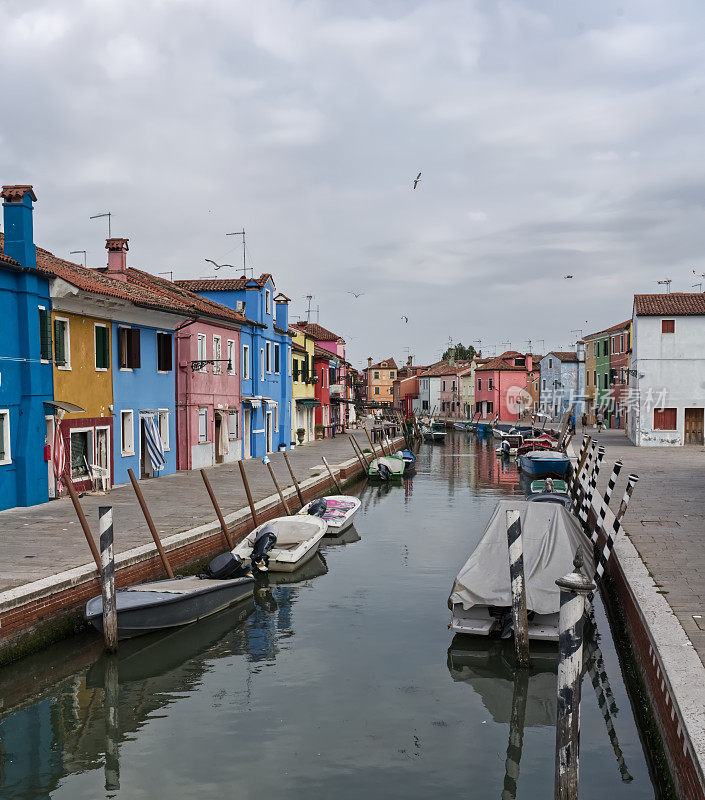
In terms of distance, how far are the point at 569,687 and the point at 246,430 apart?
2889 cm

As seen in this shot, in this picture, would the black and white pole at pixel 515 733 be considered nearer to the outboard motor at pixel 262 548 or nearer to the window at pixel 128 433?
the outboard motor at pixel 262 548

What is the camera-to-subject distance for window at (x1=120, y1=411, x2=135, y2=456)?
23344mm

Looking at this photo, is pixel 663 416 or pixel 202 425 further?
pixel 663 416

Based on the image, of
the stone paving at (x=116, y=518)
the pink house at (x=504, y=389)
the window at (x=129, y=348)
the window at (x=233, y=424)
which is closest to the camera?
the stone paving at (x=116, y=518)

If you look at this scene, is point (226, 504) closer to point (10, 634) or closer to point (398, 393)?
point (10, 634)

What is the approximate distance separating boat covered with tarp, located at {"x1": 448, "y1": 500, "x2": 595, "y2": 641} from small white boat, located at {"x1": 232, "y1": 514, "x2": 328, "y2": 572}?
16.6ft

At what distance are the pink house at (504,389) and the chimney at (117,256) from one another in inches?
2469

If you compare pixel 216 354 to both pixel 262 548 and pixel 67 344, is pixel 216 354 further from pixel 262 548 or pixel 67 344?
pixel 262 548

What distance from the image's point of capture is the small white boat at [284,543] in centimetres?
1572

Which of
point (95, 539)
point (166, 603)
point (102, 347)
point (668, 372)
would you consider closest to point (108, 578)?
point (166, 603)

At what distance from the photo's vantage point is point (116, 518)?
54.3 ft

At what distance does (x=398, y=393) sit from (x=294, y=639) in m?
109

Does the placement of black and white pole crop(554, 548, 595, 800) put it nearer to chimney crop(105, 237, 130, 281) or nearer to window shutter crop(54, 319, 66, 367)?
window shutter crop(54, 319, 66, 367)

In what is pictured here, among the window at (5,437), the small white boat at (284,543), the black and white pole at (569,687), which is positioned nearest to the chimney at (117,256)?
the window at (5,437)
